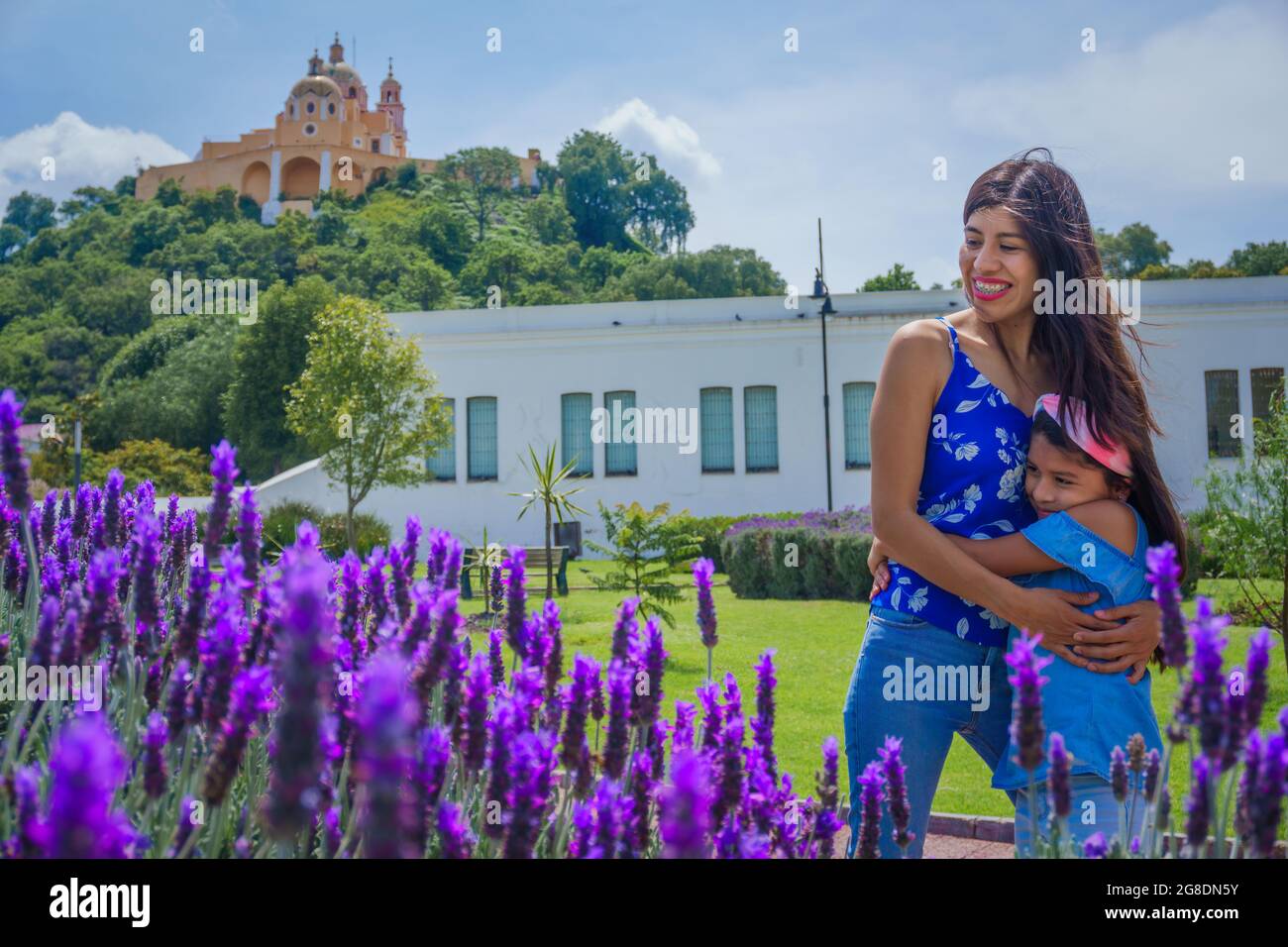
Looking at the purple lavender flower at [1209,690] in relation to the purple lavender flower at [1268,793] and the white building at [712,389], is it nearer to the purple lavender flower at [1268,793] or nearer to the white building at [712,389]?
the purple lavender flower at [1268,793]

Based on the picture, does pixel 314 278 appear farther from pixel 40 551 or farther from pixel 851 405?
pixel 40 551

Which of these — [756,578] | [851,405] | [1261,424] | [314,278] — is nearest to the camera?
[1261,424]

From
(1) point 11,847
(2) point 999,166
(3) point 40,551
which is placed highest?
(2) point 999,166

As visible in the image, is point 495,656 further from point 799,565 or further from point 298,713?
point 799,565

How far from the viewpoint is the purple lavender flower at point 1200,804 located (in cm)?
124

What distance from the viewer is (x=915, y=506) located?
96.0 inches

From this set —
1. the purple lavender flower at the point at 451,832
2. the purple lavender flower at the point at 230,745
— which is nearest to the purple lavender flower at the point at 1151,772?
the purple lavender flower at the point at 451,832

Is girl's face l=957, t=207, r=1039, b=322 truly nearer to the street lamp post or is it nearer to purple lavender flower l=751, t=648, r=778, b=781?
purple lavender flower l=751, t=648, r=778, b=781

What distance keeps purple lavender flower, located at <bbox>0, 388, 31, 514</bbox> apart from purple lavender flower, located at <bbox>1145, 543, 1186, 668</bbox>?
177 centimetres

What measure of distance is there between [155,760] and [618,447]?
23.4 meters
